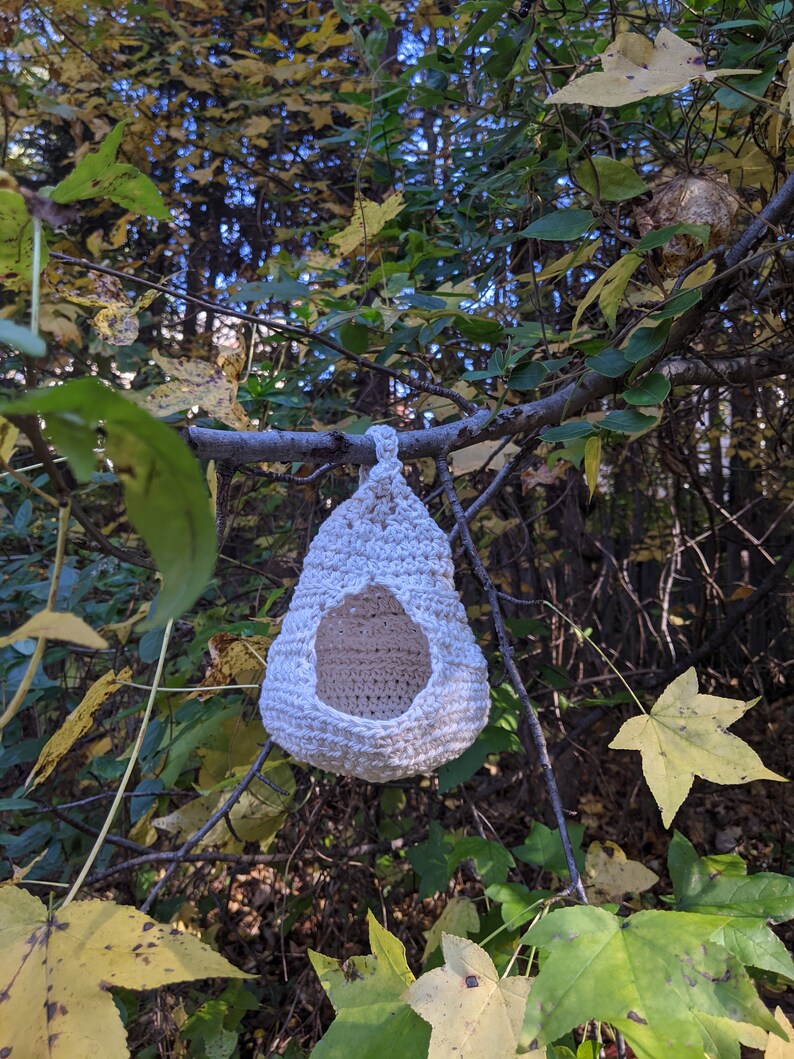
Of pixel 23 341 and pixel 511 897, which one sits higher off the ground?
pixel 23 341

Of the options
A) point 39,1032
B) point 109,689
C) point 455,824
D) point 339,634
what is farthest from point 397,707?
point 455,824

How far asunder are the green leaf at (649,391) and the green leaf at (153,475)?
18.6 inches

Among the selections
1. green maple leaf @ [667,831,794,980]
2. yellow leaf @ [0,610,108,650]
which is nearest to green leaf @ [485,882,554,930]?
green maple leaf @ [667,831,794,980]

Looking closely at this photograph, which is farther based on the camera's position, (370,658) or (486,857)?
(486,857)

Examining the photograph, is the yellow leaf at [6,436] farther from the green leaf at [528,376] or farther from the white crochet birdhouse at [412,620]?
the green leaf at [528,376]

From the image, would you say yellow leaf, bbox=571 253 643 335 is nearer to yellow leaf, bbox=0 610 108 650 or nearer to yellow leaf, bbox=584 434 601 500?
yellow leaf, bbox=584 434 601 500

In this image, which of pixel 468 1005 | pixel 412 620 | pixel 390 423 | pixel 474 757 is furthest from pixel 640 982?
pixel 390 423

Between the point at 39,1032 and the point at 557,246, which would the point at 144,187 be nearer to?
the point at 39,1032

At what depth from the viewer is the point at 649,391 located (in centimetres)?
62

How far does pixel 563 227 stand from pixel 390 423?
0.66 metres

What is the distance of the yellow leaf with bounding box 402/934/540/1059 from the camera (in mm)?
424

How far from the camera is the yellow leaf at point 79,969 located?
16.2 inches

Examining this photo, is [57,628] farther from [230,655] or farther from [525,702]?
[230,655]

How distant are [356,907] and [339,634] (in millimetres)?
901
